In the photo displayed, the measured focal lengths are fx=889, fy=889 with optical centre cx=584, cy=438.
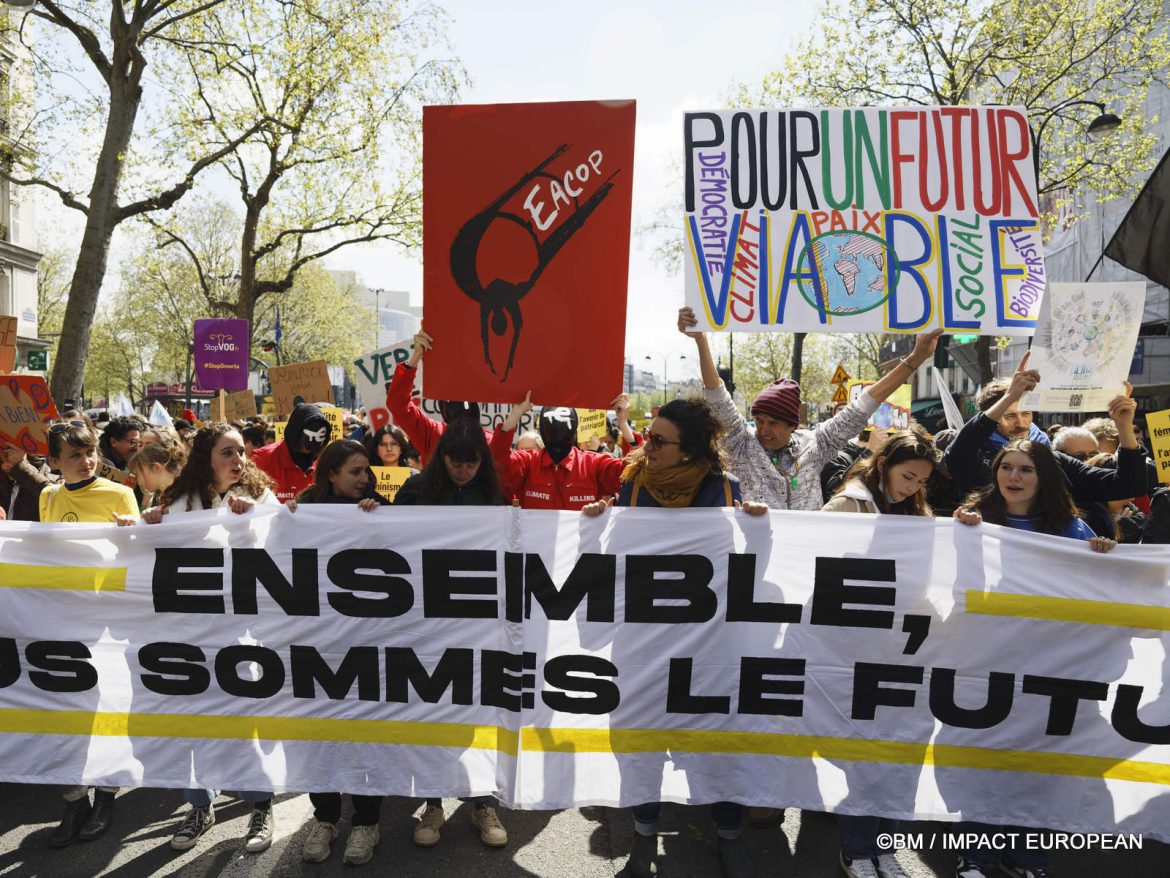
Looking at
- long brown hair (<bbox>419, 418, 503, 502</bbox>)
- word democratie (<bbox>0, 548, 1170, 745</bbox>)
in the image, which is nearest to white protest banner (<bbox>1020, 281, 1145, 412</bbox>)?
word democratie (<bbox>0, 548, 1170, 745</bbox>)

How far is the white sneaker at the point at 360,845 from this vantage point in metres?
3.48

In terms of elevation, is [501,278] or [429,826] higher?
[501,278]

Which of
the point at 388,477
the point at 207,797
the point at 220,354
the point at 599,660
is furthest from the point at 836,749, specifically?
the point at 220,354

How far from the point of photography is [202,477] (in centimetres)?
400

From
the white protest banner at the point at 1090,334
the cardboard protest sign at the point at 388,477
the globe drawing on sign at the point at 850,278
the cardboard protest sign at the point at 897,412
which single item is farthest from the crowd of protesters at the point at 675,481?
the cardboard protest sign at the point at 897,412

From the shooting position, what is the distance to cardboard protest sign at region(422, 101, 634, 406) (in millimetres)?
3916

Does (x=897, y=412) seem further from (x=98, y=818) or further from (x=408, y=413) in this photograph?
(x=98, y=818)

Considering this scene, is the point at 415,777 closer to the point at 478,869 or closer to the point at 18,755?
the point at 478,869

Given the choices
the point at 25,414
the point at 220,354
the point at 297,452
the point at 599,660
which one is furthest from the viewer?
the point at 220,354

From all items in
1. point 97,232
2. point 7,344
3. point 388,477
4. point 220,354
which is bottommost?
point 388,477

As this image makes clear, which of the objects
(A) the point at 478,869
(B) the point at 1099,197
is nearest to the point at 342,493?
(A) the point at 478,869

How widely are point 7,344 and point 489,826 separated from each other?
24.9 ft

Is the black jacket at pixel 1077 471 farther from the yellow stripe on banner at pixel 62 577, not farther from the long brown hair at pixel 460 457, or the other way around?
the yellow stripe on banner at pixel 62 577

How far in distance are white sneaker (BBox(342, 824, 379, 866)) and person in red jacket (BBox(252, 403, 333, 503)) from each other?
2.20 metres
